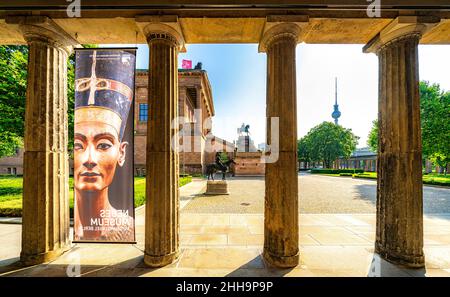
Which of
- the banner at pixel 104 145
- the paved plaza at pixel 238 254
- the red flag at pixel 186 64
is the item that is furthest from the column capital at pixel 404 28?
the red flag at pixel 186 64

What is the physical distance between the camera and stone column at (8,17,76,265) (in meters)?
4.71

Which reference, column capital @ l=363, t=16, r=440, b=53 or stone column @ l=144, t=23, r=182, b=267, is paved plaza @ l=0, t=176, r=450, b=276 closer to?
stone column @ l=144, t=23, r=182, b=267

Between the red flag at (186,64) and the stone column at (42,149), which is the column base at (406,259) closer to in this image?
the stone column at (42,149)

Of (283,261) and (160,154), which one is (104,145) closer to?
(160,154)

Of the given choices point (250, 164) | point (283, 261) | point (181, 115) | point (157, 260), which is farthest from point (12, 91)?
point (250, 164)

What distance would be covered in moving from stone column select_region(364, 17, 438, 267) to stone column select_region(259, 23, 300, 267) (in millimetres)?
2317

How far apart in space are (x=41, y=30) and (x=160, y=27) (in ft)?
9.07

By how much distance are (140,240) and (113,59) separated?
16.5ft

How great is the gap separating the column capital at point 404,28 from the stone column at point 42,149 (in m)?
7.76

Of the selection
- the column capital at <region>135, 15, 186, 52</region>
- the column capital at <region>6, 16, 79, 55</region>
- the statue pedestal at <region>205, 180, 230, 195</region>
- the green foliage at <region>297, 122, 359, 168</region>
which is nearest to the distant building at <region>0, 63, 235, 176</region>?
the statue pedestal at <region>205, 180, 230, 195</region>

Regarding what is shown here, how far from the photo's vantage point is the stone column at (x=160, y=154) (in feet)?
15.0

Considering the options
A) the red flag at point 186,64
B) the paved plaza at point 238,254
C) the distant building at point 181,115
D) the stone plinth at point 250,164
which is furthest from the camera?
the red flag at point 186,64

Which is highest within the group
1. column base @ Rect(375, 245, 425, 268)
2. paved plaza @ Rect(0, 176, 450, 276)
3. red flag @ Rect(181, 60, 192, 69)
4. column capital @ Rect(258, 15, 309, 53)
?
red flag @ Rect(181, 60, 192, 69)

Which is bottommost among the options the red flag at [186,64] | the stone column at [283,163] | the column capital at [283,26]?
the stone column at [283,163]
